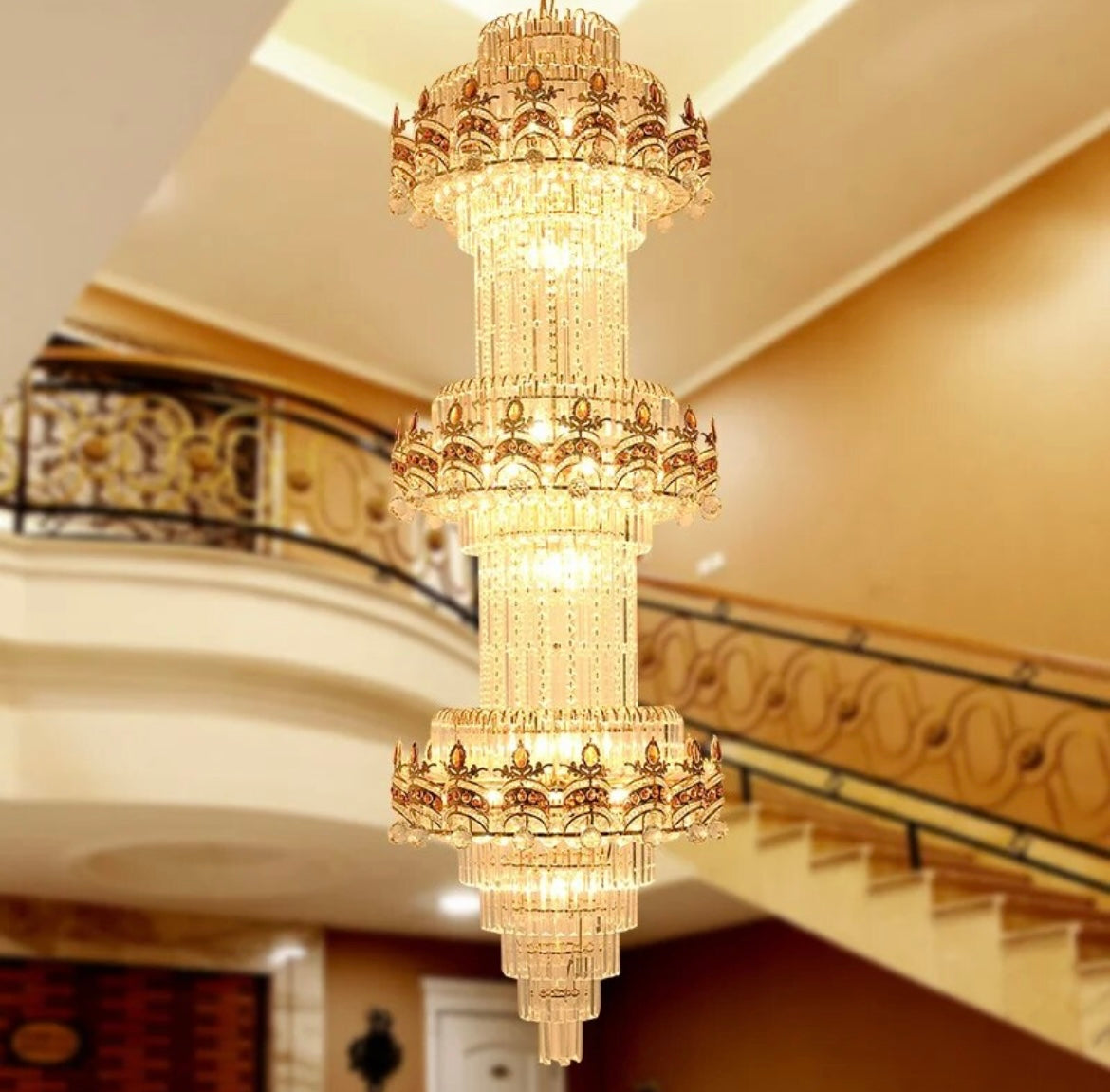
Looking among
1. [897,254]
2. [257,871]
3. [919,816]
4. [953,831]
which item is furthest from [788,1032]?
[897,254]

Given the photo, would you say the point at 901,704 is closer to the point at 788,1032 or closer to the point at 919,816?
the point at 919,816

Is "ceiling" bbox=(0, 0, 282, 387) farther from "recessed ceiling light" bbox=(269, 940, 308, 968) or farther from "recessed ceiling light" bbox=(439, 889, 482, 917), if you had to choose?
"recessed ceiling light" bbox=(269, 940, 308, 968)

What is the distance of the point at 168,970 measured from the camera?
28.6 ft

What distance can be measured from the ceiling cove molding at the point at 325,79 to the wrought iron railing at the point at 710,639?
1.58m

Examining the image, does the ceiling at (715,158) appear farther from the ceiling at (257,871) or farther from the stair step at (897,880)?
the stair step at (897,880)

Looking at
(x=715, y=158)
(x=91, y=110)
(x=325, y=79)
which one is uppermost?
(x=325, y=79)

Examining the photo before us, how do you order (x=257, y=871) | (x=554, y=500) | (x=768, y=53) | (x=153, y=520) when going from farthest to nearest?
(x=768, y=53)
(x=257, y=871)
(x=153, y=520)
(x=554, y=500)

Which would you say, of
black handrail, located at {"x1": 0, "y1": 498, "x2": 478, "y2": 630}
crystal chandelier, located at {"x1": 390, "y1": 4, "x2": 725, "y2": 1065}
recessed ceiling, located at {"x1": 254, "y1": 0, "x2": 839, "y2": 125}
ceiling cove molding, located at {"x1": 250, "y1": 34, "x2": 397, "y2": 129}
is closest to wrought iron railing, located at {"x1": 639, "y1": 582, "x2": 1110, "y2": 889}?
black handrail, located at {"x1": 0, "y1": 498, "x2": 478, "y2": 630}

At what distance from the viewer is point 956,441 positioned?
8.88 meters

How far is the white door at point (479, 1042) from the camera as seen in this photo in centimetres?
953

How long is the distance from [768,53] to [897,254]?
1.80 m

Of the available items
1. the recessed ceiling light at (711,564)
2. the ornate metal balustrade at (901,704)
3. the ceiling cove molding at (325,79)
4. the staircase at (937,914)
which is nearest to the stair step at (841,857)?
the staircase at (937,914)

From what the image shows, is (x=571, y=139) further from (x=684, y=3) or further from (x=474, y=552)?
(x=684, y=3)

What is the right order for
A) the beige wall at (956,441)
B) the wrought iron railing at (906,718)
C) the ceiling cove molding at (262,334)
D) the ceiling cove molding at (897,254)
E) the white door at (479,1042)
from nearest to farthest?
A: the wrought iron railing at (906,718)
the beige wall at (956,441)
the ceiling cove molding at (897,254)
the white door at (479,1042)
the ceiling cove molding at (262,334)
